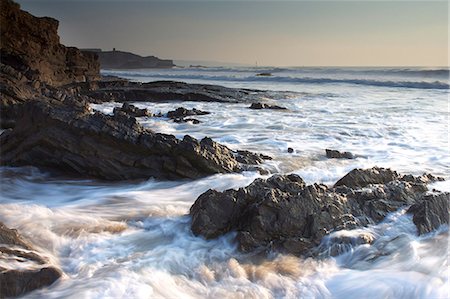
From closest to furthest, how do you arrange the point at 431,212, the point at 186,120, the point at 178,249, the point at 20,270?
the point at 20,270
the point at 178,249
the point at 431,212
the point at 186,120

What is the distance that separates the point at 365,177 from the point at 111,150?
122 inches

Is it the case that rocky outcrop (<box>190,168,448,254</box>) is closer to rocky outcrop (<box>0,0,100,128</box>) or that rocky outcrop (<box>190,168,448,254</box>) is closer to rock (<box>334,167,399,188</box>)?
rock (<box>334,167,399,188</box>)

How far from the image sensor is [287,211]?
3541mm

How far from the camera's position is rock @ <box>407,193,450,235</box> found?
3.76m

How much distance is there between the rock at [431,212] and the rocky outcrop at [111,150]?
2.38 m

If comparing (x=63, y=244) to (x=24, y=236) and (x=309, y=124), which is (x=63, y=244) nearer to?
(x=24, y=236)

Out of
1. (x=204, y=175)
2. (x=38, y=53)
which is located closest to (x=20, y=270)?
(x=204, y=175)

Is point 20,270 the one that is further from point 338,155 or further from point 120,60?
point 120,60

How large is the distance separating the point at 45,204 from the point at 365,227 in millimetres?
3293

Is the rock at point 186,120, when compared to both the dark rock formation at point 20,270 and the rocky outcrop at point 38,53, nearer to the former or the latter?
the rocky outcrop at point 38,53

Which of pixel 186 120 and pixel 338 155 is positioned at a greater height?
pixel 186 120

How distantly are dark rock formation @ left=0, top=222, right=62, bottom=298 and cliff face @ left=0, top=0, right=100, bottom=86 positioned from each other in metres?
15.6

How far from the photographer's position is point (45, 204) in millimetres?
4551

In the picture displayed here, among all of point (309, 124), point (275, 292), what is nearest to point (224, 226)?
point (275, 292)
